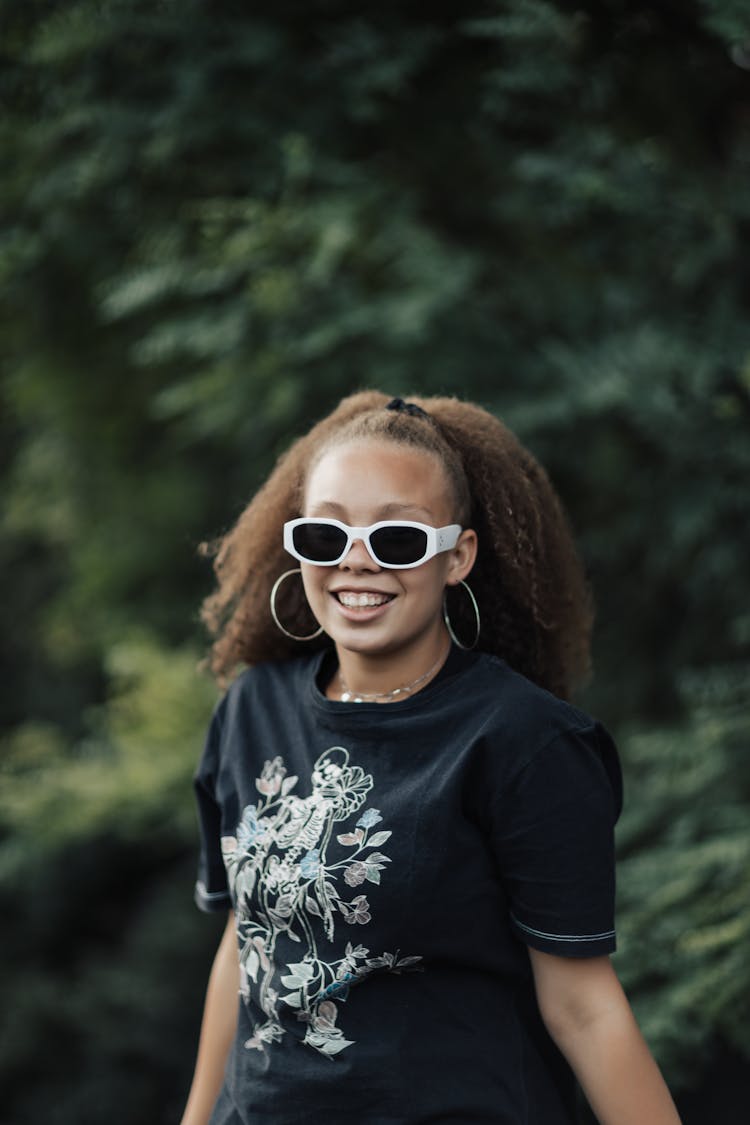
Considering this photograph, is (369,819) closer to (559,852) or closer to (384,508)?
(559,852)

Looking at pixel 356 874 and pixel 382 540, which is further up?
pixel 382 540

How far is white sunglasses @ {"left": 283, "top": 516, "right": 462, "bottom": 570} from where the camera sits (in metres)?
1.65

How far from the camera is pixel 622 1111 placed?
152 cm

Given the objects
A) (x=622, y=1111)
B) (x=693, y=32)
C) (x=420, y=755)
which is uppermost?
(x=693, y=32)

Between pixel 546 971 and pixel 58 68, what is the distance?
2.89 metres

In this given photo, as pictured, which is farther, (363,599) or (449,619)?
(449,619)

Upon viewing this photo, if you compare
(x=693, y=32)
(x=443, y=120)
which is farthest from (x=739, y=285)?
(x=443, y=120)

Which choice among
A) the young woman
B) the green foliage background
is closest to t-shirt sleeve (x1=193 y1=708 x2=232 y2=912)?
the young woman

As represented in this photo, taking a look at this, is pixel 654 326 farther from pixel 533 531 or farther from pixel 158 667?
pixel 158 667

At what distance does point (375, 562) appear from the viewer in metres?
1.65

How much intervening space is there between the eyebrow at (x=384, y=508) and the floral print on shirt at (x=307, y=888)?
0.35m

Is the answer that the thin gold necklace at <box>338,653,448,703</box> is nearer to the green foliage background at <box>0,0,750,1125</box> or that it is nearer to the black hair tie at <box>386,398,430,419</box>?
the black hair tie at <box>386,398,430,419</box>

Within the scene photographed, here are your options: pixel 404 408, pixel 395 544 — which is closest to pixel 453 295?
pixel 404 408

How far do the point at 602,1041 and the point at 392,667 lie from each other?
0.59 meters
